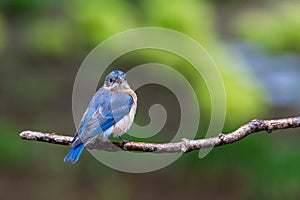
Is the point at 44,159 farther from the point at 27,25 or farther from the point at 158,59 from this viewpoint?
the point at 158,59

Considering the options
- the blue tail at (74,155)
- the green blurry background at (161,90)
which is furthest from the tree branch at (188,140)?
the green blurry background at (161,90)

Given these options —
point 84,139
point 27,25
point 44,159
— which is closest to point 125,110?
point 84,139

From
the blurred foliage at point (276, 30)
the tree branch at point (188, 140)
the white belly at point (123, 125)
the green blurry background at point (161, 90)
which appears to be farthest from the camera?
the blurred foliage at point (276, 30)

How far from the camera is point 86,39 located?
215 inches

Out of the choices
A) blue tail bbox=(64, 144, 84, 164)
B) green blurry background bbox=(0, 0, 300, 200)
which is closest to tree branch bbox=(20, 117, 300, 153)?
blue tail bbox=(64, 144, 84, 164)

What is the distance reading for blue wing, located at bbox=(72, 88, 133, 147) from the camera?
1.91m

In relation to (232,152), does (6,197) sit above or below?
below

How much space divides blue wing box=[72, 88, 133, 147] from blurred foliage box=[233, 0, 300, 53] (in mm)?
3448

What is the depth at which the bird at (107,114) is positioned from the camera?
74.1 inches

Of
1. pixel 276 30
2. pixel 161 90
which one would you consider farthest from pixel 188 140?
pixel 161 90

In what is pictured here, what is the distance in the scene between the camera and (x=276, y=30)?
5582 millimetres

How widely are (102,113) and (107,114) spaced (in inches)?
1.4

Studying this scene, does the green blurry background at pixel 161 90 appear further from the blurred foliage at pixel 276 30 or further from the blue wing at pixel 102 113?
the blue wing at pixel 102 113

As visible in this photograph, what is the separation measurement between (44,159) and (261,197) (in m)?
2.01
